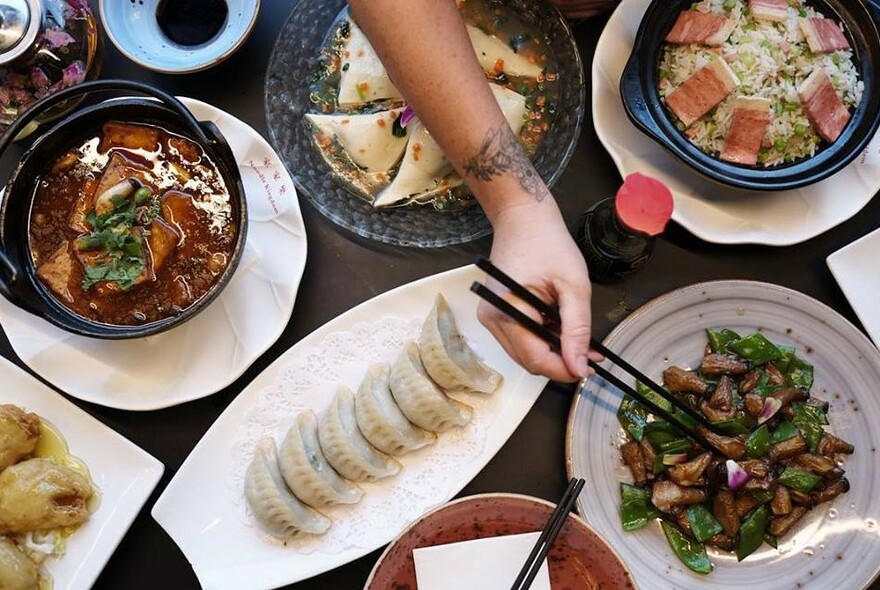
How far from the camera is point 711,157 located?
7.20 feet

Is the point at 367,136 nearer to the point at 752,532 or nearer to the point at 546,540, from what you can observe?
the point at 546,540

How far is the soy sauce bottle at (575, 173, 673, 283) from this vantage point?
1.90 m

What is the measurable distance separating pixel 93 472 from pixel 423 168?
1.23 meters

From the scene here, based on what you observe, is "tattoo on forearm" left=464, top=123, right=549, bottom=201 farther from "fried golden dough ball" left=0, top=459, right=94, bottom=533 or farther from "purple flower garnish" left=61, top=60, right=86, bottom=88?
"fried golden dough ball" left=0, top=459, right=94, bottom=533

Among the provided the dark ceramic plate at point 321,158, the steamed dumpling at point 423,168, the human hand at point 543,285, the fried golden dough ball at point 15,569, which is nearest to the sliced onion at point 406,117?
the steamed dumpling at point 423,168

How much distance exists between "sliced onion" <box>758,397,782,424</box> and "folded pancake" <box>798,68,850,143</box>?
0.71 meters

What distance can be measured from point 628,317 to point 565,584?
2.39 feet

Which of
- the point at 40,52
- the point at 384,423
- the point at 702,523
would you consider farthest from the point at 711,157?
the point at 40,52

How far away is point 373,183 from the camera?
7.84 ft

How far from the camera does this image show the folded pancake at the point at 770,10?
2.29 meters

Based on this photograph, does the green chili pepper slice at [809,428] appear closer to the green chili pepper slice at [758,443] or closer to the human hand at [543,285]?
the green chili pepper slice at [758,443]

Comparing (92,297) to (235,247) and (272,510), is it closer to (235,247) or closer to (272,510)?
(235,247)

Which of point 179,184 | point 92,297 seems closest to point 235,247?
point 179,184

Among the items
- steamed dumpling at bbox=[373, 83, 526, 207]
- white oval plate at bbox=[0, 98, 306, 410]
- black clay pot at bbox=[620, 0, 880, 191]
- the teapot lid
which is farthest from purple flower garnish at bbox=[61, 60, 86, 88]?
black clay pot at bbox=[620, 0, 880, 191]
